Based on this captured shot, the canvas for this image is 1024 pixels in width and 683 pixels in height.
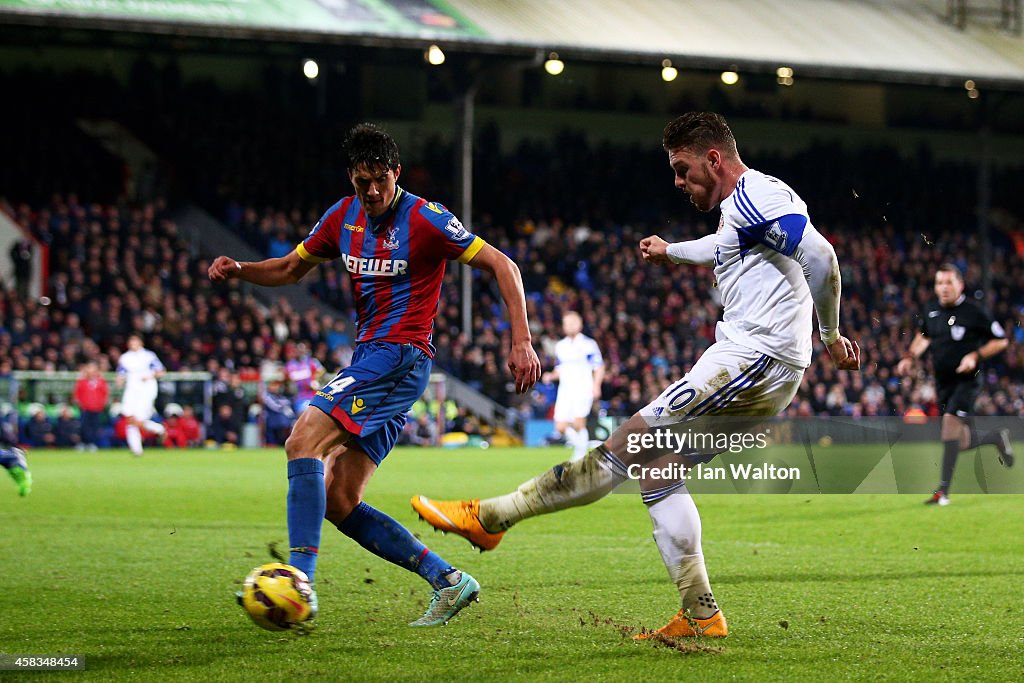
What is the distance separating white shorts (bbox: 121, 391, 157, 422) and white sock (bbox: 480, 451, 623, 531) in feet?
59.0

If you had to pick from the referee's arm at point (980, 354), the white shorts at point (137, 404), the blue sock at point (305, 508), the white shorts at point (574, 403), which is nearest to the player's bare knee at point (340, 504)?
the blue sock at point (305, 508)

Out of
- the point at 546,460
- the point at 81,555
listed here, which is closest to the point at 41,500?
the point at 81,555

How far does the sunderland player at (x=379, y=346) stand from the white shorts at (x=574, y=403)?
13876mm

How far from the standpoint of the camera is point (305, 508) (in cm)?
566

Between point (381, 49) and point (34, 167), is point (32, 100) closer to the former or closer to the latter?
point (34, 167)

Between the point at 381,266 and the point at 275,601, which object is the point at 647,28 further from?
the point at 275,601

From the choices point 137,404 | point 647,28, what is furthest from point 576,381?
point 647,28

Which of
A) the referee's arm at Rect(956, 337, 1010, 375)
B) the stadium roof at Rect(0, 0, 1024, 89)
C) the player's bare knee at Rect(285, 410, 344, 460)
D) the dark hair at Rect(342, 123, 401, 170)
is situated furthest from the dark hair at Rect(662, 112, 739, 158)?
the stadium roof at Rect(0, 0, 1024, 89)

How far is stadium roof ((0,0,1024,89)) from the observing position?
23.7 m

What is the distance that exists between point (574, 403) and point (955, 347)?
8.27 meters

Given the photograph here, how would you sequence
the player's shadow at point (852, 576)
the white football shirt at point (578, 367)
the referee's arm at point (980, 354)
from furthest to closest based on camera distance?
1. the white football shirt at point (578, 367)
2. the referee's arm at point (980, 354)
3. the player's shadow at point (852, 576)

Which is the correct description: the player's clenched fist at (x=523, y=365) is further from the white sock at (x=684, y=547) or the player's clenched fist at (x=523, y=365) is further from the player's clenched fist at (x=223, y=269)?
the player's clenched fist at (x=223, y=269)

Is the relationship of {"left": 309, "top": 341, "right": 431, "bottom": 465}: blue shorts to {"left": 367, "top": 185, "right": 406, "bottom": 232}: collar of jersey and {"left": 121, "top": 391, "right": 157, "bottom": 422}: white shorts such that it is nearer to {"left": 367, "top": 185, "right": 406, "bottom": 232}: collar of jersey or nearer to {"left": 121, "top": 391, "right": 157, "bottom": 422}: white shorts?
{"left": 367, "top": 185, "right": 406, "bottom": 232}: collar of jersey

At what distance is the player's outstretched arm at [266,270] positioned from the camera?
636cm
